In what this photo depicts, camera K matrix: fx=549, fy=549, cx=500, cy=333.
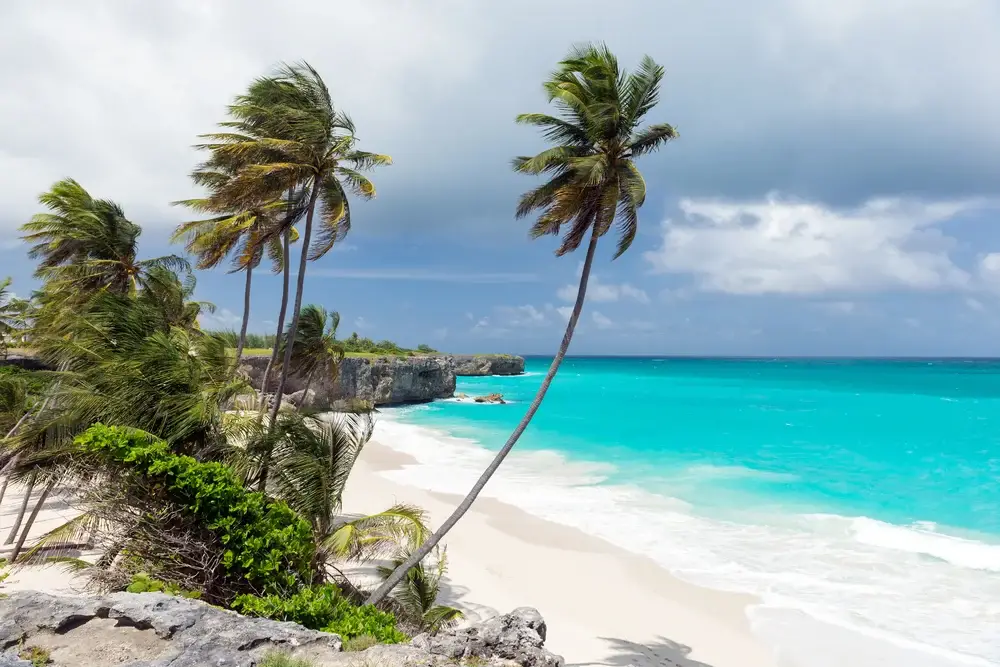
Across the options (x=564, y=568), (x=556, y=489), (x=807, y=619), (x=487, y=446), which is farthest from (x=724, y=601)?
(x=487, y=446)

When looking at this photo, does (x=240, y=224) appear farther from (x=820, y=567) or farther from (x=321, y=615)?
(x=820, y=567)

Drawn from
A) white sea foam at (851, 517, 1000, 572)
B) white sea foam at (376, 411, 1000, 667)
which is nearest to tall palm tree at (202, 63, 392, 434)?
white sea foam at (376, 411, 1000, 667)

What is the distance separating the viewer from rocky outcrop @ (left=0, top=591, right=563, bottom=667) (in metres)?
5.11

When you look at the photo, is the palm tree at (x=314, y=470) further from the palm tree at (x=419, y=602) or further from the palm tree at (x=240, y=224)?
the palm tree at (x=240, y=224)

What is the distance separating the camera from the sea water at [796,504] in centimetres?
1176

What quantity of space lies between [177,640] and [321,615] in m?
1.84

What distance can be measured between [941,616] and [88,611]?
15.6 metres

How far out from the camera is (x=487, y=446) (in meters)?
33.3

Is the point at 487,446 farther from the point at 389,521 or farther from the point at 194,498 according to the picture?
the point at 194,498

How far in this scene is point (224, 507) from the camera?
24.4 ft

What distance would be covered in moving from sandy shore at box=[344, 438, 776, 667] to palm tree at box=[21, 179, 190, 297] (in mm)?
10808

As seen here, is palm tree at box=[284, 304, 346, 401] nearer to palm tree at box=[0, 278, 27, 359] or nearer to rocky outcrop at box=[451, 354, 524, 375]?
palm tree at box=[0, 278, 27, 359]

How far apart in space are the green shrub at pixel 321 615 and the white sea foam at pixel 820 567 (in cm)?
824

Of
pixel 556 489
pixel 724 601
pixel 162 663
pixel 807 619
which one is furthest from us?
pixel 556 489
